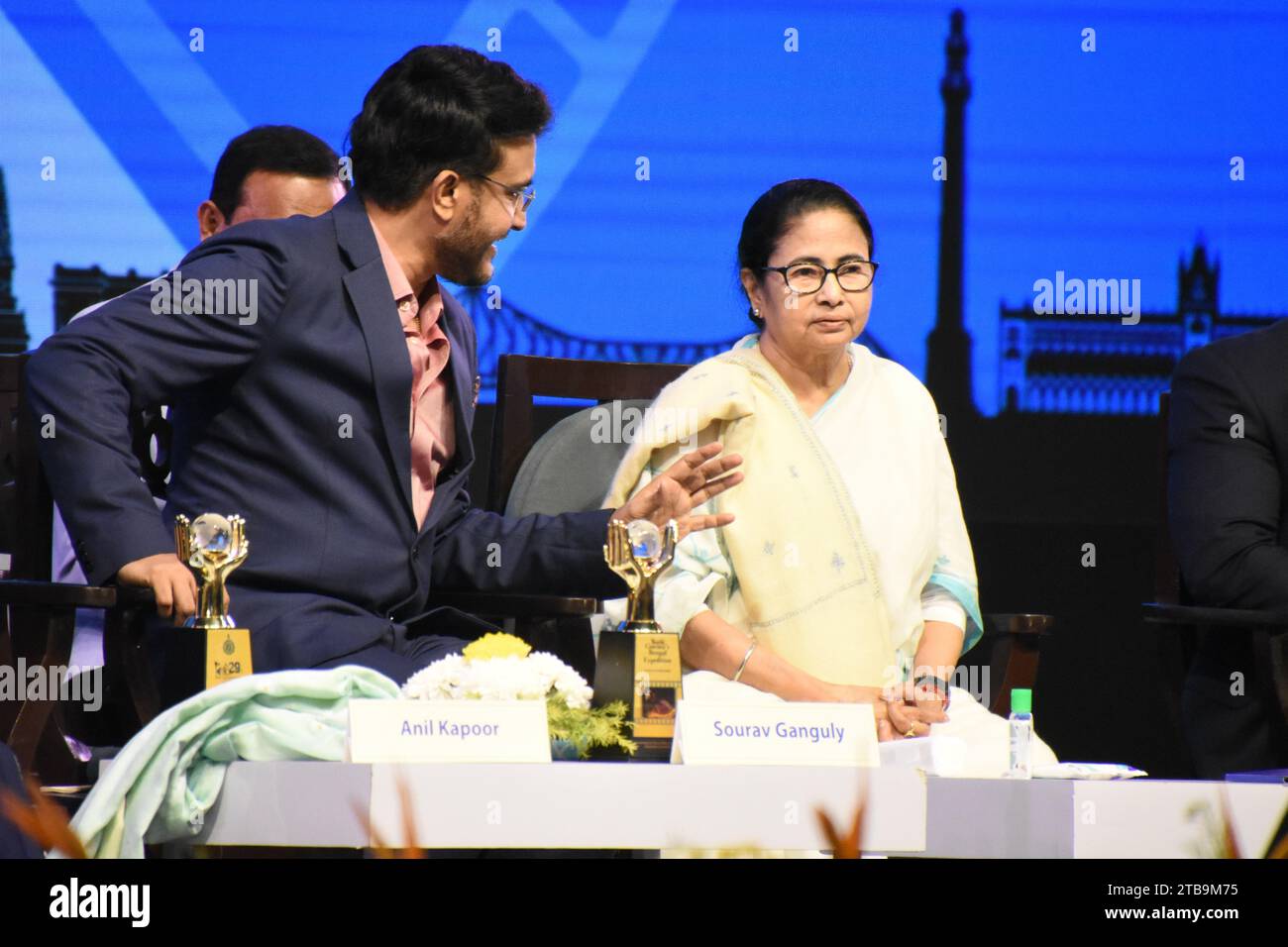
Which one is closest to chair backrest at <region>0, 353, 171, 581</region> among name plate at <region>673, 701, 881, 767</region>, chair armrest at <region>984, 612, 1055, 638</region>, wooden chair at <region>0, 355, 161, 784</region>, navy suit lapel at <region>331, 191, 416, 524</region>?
wooden chair at <region>0, 355, 161, 784</region>

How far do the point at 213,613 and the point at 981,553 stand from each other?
7.82 feet

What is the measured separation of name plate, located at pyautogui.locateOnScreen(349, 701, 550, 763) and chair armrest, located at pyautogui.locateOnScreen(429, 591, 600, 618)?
81cm

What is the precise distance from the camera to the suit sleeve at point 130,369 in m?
1.98

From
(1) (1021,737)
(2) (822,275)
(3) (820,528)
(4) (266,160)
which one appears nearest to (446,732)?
(1) (1021,737)

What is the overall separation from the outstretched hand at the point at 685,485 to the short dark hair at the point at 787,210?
0.76 m

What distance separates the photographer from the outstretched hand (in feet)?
6.90

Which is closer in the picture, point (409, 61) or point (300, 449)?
point (300, 449)

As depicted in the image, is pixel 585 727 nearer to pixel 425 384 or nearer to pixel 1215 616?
pixel 425 384

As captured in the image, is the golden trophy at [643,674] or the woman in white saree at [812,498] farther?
the woman in white saree at [812,498]

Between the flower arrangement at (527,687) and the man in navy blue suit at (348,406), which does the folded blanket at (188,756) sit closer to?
the flower arrangement at (527,687)

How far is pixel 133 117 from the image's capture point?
370 cm

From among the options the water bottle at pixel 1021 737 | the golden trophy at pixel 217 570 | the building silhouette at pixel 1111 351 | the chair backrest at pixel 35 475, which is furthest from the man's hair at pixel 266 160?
the water bottle at pixel 1021 737

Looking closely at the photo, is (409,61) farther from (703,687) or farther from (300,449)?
(703,687)
